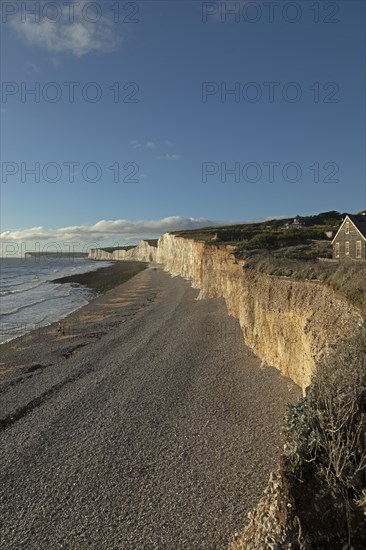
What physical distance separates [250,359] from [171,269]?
66.8 metres

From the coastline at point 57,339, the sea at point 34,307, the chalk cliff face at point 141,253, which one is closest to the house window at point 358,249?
the coastline at point 57,339

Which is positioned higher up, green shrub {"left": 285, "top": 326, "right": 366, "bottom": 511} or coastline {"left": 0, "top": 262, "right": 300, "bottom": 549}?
green shrub {"left": 285, "top": 326, "right": 366, "bottom": 511}

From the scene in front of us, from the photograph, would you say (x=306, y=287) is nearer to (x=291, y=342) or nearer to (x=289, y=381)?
(x=291, y=342)

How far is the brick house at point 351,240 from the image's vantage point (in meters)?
24.2

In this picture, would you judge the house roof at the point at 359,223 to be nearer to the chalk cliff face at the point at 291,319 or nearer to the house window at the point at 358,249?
the house window at the point at 358,249

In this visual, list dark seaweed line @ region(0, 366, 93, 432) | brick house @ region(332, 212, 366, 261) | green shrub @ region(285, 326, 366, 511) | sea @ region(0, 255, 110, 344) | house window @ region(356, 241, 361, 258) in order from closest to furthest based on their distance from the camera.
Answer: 1. green shrub @ region(285, 326, 366, 511)
2. dark seaweed line @ region(0, 366, 93, 432)
3. brick house @ region(332, 212, 366, 261)
4. house window @ region(356, 241, 361, 258)
5. sea @ region(0, 255, 110, 344)

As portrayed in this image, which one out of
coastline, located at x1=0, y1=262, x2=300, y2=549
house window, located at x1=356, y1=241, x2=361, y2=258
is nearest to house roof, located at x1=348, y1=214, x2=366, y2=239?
house window, located at x1=356, y1=241, x2=361, y2=258

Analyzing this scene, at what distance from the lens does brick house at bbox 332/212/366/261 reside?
79.5ft

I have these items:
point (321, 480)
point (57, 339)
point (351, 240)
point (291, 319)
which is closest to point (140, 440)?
point (291, 319)

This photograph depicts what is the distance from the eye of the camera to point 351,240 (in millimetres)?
25109

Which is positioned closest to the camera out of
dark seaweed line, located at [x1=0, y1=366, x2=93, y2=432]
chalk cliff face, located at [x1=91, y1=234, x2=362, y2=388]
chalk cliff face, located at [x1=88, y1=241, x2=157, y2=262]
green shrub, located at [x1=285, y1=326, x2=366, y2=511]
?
green shrub, located at [x1=285, y1=326, x2=366, y2=511]

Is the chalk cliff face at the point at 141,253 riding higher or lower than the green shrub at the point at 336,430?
higher

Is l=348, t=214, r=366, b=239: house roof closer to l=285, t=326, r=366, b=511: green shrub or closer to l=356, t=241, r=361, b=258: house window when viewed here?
l=356, t=241, r=361, b=258: house window

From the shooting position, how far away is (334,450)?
16.4ft
